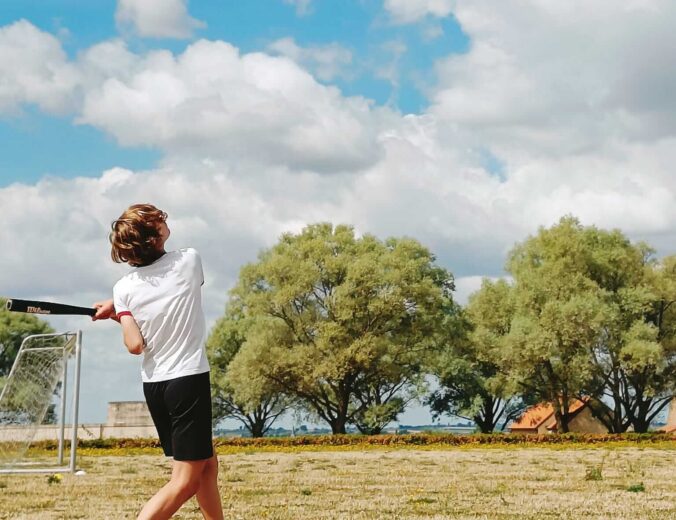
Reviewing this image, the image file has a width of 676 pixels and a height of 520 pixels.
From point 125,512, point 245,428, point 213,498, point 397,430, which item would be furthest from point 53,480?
point 245,428

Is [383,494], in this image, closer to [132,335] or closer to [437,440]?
[132,335]

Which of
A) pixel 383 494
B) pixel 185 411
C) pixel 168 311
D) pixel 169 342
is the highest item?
pixel 168 311

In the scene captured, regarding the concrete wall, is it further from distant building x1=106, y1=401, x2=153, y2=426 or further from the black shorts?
the black shorts

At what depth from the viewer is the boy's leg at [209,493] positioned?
515cm

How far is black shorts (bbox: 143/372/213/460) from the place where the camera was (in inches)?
194

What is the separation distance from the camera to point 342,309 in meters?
48.7

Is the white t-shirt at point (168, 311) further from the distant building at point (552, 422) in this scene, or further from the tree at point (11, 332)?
the tree at point (11, 332)

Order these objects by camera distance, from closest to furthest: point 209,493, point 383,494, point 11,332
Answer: point 209,493 < point 383,494 < point 11,332

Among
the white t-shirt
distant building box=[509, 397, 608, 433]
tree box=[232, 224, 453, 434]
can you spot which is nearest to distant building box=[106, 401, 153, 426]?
tree box=[232, 224, 453, 434]

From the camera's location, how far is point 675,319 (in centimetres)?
5175

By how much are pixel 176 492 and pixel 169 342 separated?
835 millimetres

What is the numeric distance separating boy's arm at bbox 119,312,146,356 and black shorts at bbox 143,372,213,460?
0.70 ft

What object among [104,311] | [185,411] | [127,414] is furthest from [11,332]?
[185,411]

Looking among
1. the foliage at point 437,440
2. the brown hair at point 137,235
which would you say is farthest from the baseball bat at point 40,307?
the foliage at point 437,440
